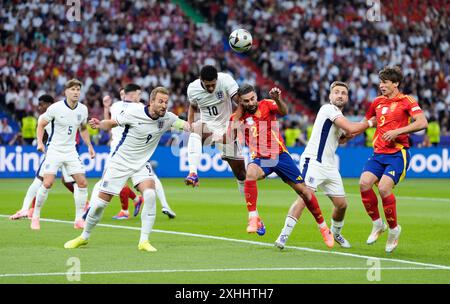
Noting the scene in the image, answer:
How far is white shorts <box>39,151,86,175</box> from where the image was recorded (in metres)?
15.2

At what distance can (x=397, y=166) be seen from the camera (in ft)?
40.1

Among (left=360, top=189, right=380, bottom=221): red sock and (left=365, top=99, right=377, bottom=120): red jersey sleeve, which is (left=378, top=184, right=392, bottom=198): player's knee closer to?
(left=360, top=189, right=380, bottom=221): red sock

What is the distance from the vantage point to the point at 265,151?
12750 mm

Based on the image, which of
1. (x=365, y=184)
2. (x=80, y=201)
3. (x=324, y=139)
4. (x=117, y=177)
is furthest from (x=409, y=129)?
(x=80, y=201)

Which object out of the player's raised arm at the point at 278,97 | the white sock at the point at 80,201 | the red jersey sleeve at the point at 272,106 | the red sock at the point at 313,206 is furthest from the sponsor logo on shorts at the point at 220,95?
the red sock at the point at 313,206

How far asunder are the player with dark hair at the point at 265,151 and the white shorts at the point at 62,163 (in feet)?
10.7

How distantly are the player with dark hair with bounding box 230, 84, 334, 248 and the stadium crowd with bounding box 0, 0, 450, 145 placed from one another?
756 inches

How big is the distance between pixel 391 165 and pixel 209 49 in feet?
83.8

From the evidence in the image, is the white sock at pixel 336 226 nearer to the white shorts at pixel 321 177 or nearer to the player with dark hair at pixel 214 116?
the white shorts at pixel 321 177

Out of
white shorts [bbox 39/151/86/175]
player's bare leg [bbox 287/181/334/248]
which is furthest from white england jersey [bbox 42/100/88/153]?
player's bare leg [bbox 287/181/334/248]

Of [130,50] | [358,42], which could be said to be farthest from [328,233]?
[358,42]
